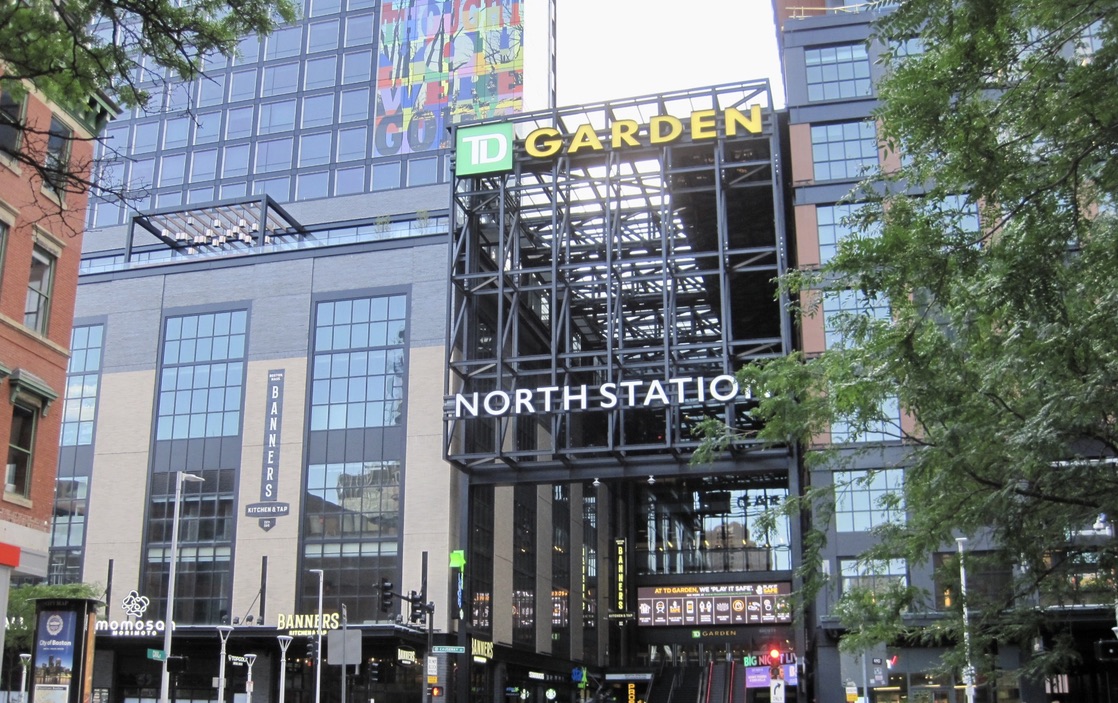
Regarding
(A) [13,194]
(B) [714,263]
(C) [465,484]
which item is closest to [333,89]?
(B) [714,263]

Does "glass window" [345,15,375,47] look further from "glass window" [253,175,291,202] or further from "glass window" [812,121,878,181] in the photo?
"glass window" [812,121,878,181]

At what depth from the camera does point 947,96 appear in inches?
569


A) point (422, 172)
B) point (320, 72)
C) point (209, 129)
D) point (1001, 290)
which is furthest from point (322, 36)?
point (1001, 290)

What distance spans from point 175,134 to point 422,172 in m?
20.8

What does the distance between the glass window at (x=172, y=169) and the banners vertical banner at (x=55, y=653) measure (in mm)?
61625

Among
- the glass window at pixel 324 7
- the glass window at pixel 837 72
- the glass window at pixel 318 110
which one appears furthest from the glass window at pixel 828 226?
the glass window at pixel 324 7

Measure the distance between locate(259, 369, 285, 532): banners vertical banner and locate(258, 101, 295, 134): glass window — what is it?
95.1 feet

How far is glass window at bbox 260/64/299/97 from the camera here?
3462 inches

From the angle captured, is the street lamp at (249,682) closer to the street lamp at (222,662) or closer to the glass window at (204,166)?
the street lamp at (222,662)

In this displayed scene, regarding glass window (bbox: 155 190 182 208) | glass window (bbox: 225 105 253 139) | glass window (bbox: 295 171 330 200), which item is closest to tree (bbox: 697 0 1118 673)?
glass window (bbox: 295 171 330 200)

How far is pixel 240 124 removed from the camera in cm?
8806

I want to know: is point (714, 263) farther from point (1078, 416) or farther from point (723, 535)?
point (1078, 416)

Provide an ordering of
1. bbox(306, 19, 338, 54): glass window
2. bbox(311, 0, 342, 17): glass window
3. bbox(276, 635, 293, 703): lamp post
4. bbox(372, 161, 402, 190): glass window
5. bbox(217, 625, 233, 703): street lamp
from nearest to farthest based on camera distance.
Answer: bbox(217, 625, 233, 703): street lamp, bbox(276, 635, 293, 703): lamp post, bbox(372, 161, 402, 190): glass window, bbox(306, 19, 338, 54): glass window, bbox(311, 0, 342, 17): glass window

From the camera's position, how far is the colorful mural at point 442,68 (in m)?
83.8
